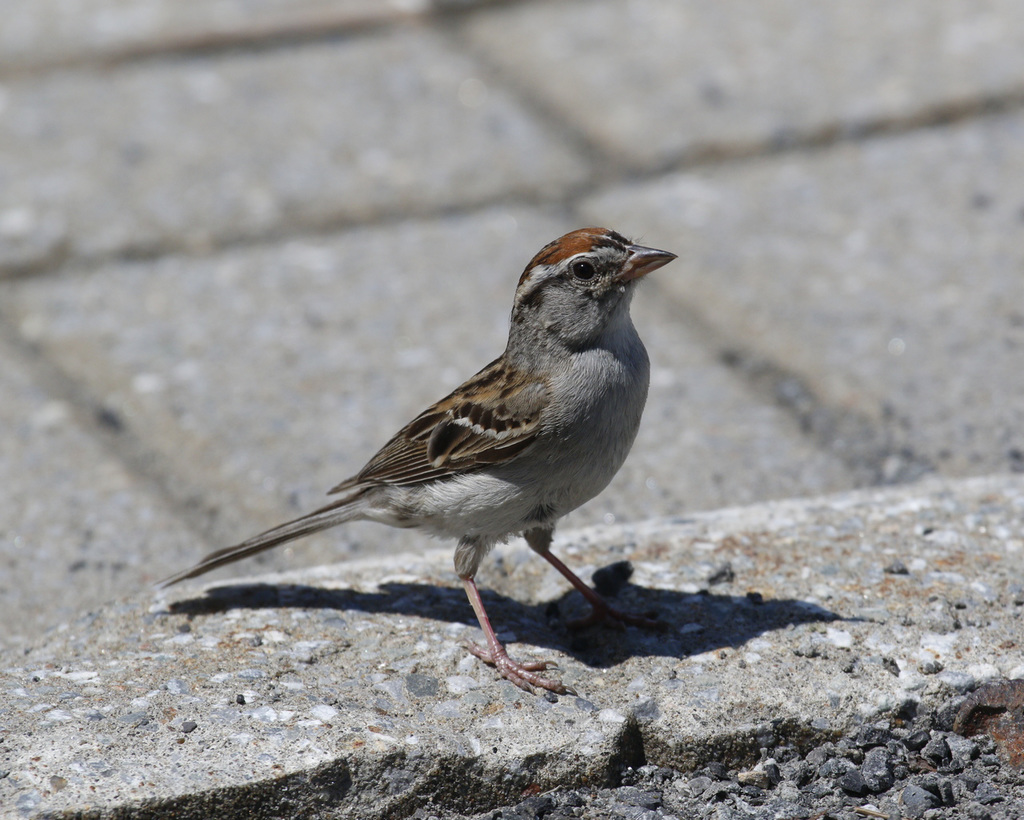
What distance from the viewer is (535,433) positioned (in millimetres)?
3854

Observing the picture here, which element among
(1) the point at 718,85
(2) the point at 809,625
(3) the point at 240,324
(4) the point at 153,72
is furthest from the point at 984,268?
(4) the point at 153,72

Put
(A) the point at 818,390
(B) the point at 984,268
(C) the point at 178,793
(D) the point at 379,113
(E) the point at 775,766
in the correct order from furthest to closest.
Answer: (D) the point at 379,113 < (B) the point at 984,268 < (A) the point at 818,390 < (E) the point at 775,766 < (C) the point at 178,793

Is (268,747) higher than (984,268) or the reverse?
the reverse

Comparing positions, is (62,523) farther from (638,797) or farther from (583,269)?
(638,797)

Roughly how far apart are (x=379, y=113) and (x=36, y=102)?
195cm

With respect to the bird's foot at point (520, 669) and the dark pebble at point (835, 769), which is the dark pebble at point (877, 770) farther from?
the bird's foot at point (520, 669)

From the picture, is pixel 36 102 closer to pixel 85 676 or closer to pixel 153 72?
pixel 153 72

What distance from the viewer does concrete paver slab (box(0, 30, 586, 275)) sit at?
22.1 ft

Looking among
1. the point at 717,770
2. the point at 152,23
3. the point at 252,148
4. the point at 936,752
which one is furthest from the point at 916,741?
the point at 152,23

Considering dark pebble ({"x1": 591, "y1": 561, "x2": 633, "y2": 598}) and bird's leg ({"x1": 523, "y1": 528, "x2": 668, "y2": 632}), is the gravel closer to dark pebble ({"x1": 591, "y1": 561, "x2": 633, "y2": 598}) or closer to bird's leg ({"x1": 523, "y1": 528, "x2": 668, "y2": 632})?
bird's leg ({"x1": 523, "y1": 528, "x2": 668, "y2": 632})

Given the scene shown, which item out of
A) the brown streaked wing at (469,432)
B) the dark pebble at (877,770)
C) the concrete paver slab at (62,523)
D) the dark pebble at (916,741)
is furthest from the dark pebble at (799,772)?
the concrete paver slab at (62,523)

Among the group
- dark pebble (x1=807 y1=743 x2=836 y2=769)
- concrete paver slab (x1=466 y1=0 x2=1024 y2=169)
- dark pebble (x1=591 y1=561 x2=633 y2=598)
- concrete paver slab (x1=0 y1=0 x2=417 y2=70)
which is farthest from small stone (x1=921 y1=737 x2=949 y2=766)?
concrete paver slab (x1=0 y1=0 x2=417 y2=70)

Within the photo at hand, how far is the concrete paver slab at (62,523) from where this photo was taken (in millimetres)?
4547

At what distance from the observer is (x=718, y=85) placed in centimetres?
754
